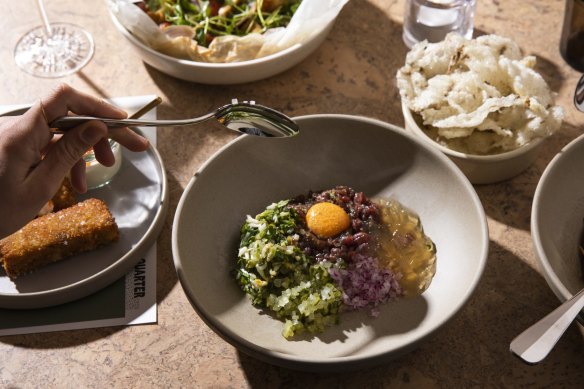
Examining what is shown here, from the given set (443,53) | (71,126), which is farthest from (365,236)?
(71,126)

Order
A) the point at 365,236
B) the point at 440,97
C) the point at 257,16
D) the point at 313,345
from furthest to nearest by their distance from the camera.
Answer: the point at 257,16, the point at 440,97, the point at 365,236, the point at 313,345

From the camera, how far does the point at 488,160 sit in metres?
1.62

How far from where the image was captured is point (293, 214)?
1522 millimetres

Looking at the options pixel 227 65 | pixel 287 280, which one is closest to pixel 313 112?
pixel 227 65

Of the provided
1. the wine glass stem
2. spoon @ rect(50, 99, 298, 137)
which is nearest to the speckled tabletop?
the wine glass stem

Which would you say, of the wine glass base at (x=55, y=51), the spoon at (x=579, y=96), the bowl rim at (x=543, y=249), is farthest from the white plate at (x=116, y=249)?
the spoon at (x=579, y=96)

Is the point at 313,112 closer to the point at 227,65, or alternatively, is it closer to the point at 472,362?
the point at 227,65

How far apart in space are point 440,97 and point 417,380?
26.8 inches

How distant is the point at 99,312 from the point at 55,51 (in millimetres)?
987

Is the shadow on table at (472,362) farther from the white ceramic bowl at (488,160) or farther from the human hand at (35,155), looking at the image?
the human hand at (35,155)

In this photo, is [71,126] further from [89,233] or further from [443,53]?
[443,53]

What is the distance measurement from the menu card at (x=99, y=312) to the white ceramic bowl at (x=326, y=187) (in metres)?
0.19

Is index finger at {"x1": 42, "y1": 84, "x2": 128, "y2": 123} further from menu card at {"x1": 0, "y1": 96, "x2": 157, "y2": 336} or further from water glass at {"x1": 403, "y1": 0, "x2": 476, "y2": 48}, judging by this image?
water glass at {"x1": 403, "y1": 0, "x2": 476, "y2": 48}

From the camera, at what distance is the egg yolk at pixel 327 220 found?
1.51m
